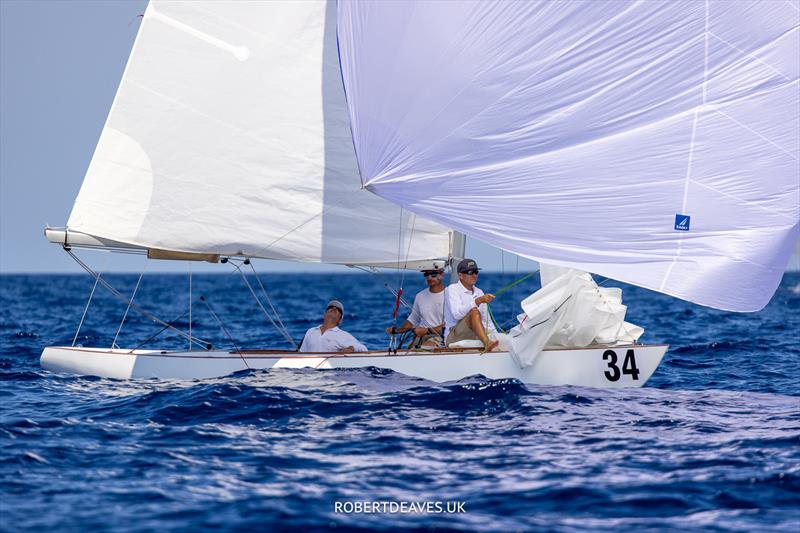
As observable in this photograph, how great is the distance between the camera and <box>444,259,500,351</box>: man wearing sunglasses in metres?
9.90

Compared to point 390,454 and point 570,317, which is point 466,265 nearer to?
point 570,317

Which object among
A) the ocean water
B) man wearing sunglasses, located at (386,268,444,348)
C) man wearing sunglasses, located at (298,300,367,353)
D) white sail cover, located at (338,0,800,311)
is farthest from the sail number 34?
man wearing sunglasses, located at (298,300,367,353)

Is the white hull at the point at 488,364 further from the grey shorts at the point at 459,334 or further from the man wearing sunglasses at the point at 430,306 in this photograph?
the man wearing sunglasses at the point at 430,306

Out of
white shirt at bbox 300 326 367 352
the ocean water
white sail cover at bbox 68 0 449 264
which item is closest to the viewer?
the ocean water

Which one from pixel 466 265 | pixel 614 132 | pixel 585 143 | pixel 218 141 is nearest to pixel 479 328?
pixel 466 265

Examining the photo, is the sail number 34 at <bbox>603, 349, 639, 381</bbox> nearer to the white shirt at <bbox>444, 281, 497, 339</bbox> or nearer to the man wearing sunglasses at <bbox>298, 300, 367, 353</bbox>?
the white shirt at <bbox>444, 281, 497, 339</bbox>

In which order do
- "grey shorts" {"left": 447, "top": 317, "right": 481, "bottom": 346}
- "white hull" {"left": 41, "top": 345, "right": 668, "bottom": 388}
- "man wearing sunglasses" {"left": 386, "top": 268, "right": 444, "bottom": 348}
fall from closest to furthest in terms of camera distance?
"white hull" {"left": 41, "top": 345, "right": 668, "bottom": 388} < "grey shorts" {"left": 447, "top": 317, "right": 481, "bottom": 346} < "man wearing sunglasses" {"left": 386, "top": 268, "right": 444, "bottom": 348}

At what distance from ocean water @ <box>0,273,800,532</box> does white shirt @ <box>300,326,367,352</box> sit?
56 centimetres

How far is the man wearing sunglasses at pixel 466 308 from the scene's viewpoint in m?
9.90

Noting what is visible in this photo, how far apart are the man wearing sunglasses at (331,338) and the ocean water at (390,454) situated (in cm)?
56

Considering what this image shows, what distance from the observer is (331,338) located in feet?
34.0

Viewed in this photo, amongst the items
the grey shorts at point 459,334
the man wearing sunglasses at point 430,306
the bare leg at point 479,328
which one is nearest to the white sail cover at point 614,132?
the bare leg at point 479,328

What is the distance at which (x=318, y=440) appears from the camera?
763 cm

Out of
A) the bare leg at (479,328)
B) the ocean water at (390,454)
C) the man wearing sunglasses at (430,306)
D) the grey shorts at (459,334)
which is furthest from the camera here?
the man wearing sunglasses at (430,306)
